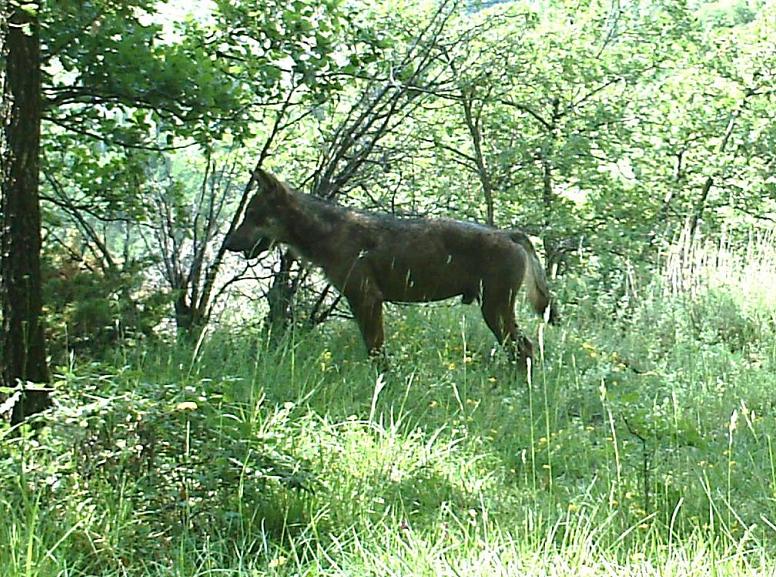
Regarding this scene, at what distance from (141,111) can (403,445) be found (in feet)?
11.7

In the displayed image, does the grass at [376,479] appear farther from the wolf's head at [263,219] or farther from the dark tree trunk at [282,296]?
the dark tree trunk at [282,296]

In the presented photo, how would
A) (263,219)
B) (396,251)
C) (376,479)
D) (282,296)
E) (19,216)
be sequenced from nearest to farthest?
(376,479) < (19,216) < (396,251) < (263,219) < (282,296)

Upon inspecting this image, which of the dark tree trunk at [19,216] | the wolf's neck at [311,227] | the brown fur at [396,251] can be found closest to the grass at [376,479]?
the dark tree trunk at [19,216]

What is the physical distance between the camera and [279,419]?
19.1ft

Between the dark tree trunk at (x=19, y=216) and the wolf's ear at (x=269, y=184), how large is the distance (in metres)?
3.26

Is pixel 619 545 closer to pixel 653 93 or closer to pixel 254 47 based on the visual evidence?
pixel 254 47

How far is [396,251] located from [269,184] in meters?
1.26

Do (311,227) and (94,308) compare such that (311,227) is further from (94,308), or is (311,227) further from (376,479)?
(376,479)

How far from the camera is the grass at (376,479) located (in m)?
4.02

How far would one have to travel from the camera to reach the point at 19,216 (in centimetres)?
527

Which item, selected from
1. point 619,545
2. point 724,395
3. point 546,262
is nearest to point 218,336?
point 724,395

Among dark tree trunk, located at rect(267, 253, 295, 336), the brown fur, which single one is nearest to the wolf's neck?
the brown fur

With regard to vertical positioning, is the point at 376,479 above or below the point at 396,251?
below

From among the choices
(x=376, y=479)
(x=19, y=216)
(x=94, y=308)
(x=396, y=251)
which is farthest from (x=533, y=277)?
(x=19, y=216)
